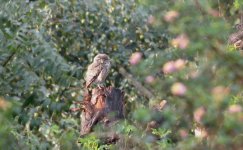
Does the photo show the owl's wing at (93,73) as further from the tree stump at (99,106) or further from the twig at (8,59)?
the twig at (8,59)

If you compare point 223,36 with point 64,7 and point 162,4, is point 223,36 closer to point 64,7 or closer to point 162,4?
point 162,4

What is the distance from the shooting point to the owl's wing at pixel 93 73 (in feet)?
21.0

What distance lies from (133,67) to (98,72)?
3.59 m

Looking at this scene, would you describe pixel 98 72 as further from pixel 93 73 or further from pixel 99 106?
pixel 99 106

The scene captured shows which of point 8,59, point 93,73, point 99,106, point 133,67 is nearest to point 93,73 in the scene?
point 93,73

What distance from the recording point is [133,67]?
3000mm

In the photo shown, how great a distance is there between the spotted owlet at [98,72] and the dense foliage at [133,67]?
15 centimetres

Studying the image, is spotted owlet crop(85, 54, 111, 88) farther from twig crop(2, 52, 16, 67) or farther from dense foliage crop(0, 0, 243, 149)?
twig crop(2, 52, 16, 67)

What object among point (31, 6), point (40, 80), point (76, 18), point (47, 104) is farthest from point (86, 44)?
point (47, 104)

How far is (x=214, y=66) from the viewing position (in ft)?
8.68

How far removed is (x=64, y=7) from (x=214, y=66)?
691 centimetres

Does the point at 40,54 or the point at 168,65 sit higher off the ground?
the point at 40,54

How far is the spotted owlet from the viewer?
21.0 feet

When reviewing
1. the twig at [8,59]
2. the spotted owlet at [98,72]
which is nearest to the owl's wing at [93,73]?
the spotted owlet at [98,72]
